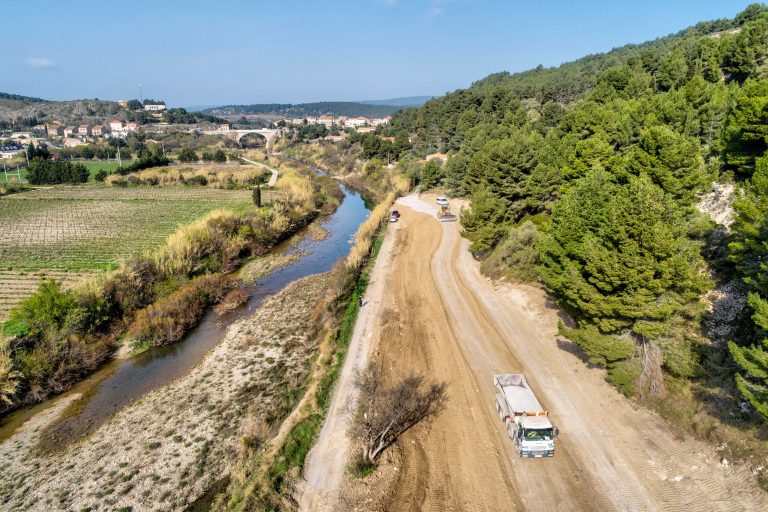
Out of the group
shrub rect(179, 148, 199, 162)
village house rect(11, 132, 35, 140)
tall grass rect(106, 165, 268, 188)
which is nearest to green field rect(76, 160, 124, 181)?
tall grass rect(106, 165, 268, 188)

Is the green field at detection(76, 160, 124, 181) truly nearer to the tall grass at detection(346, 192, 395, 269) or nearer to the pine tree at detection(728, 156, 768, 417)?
the tall grass at detection(346, 192, 395, 269)

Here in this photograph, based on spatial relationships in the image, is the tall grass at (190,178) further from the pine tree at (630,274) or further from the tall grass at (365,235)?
the pine tree at (630,274)

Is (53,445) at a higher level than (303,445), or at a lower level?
lower

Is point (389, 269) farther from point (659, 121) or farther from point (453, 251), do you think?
point (659, 121)

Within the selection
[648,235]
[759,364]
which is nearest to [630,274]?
[648,235]

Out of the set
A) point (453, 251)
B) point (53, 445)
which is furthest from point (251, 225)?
point (53, 445)

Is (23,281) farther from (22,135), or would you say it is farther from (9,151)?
(22,135)

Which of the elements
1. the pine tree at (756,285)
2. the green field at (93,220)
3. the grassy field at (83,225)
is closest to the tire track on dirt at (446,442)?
the pine tree at (756,285)
